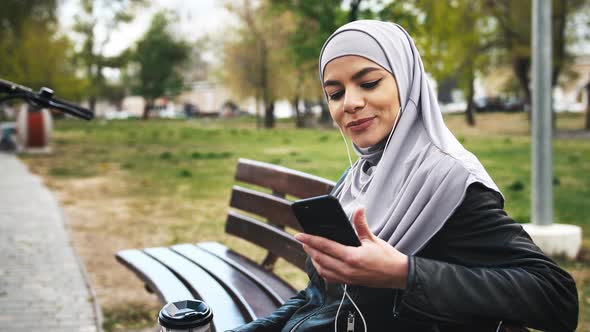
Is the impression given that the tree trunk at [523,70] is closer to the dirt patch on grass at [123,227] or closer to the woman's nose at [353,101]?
the dirt patch on grass at [123,227]

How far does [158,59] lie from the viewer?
179ft

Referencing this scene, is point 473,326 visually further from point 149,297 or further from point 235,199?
point 149,297

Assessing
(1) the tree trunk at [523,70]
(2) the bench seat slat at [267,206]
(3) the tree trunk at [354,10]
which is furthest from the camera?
(1) the tree trunk at [523,70]

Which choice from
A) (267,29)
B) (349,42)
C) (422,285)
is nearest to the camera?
(422,285)

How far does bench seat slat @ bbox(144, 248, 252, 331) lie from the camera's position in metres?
2.41

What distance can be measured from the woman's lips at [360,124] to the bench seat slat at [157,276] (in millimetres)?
1327

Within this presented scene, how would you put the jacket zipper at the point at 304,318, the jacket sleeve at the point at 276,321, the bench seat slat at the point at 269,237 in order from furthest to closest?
the bench seat slat at the point at 269,237, the jacket sleeve at the point at 276,321, the jacket zipper at the point at 304,318

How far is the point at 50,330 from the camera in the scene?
12.3 feet

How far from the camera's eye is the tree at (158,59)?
177ft

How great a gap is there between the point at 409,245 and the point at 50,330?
3035 mm

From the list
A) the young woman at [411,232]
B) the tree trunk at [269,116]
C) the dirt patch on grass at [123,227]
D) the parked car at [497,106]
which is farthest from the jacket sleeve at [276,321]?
the parked car at [497,106]

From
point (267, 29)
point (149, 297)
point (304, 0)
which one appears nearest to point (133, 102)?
point (267, 29)

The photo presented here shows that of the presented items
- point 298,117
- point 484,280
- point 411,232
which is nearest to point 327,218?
point 411,232

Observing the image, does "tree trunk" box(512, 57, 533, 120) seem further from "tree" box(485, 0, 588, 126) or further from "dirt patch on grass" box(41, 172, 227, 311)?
"dirt patch on grass" box(41, 172, 227, 311)
